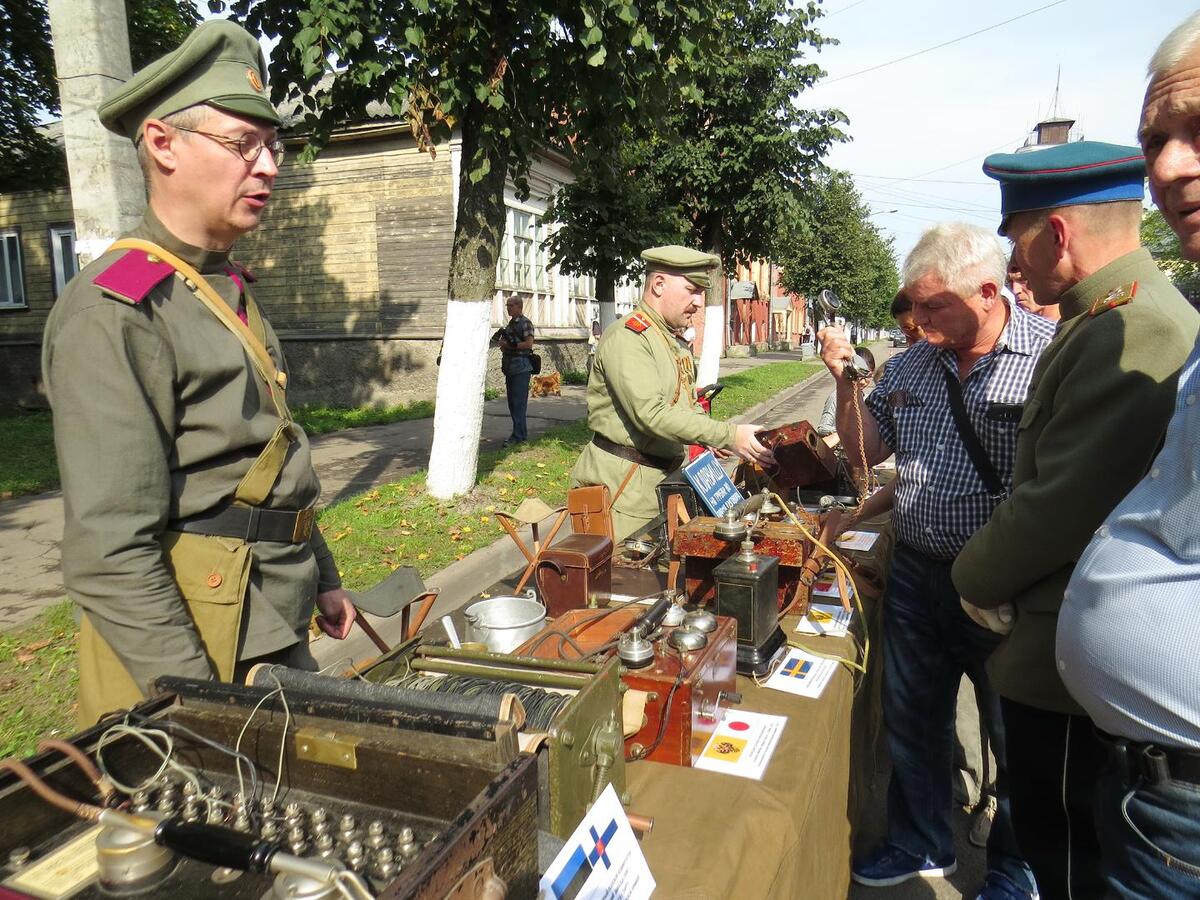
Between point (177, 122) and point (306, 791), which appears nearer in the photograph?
point (306, 791)

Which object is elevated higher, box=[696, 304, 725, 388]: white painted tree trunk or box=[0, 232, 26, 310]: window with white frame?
box=[0, 232, 26, 310]: window with white frame

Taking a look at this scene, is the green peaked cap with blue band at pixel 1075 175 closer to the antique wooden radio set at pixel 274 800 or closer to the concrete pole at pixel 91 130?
the antique wooden radio set at pixel 274 800

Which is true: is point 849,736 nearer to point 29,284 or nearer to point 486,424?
point 486,424

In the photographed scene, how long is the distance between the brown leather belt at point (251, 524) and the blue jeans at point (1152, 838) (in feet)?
5.64

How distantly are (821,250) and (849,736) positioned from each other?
35584 mm

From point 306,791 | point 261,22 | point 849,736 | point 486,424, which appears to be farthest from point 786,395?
point 306,791

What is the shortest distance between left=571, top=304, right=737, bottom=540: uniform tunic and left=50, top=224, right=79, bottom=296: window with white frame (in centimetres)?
1821

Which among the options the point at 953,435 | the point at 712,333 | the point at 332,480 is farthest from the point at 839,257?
the point at 953,435

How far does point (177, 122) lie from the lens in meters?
1.63

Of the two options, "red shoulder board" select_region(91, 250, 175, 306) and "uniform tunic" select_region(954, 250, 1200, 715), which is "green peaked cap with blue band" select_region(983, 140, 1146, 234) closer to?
"uniform tunic" select_region(954, 250, 1200, 715)

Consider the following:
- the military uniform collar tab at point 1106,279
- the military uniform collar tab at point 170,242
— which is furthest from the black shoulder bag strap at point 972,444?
the military uniform collar tab at point 170,242

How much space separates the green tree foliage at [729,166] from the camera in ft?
40.4

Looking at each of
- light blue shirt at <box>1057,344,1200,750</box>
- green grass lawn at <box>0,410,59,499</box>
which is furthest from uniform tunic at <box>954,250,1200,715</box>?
green grass lawn at <box>0,410,59,499</box>

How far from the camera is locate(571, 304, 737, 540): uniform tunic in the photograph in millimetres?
3307
